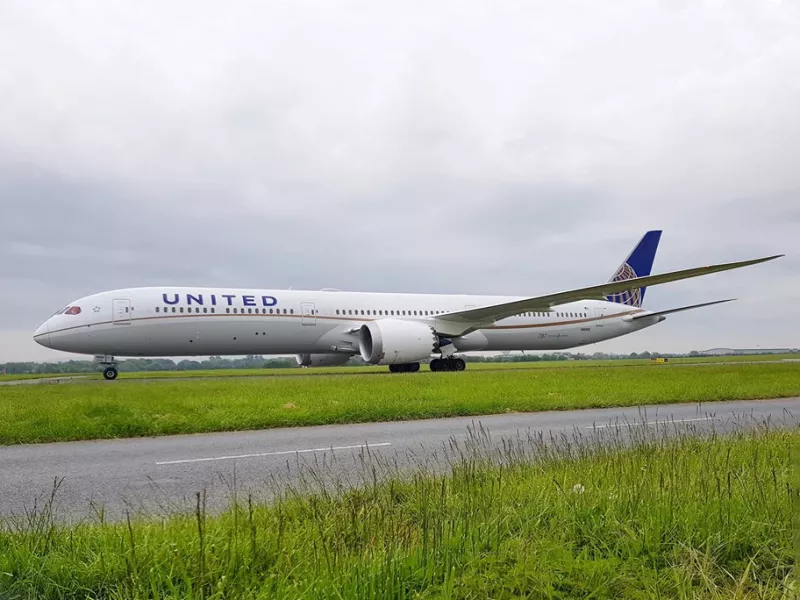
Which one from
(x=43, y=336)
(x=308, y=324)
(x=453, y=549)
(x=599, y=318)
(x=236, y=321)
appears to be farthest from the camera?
(x=599, y=318)

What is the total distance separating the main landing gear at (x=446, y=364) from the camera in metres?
26.4

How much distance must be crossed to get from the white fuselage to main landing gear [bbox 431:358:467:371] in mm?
1207

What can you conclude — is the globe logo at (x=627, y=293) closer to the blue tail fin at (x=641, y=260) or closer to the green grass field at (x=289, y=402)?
the blue tail fin at (x=641, y=260)

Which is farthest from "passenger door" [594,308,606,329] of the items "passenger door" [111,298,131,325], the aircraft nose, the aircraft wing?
the aircraft nose

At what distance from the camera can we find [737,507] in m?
3.70

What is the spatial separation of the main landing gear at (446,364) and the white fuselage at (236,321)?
1207 millimetres

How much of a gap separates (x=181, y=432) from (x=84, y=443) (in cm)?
141

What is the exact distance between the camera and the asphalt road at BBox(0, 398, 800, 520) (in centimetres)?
497

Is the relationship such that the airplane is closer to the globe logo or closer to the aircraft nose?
the aircraft nose

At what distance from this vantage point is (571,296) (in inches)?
912

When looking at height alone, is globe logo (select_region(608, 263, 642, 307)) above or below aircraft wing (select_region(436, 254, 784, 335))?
above

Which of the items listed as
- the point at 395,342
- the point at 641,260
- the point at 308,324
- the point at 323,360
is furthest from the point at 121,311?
the point at 641,260

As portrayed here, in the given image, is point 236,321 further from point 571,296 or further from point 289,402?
point 571,296

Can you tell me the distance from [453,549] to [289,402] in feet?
28.5
